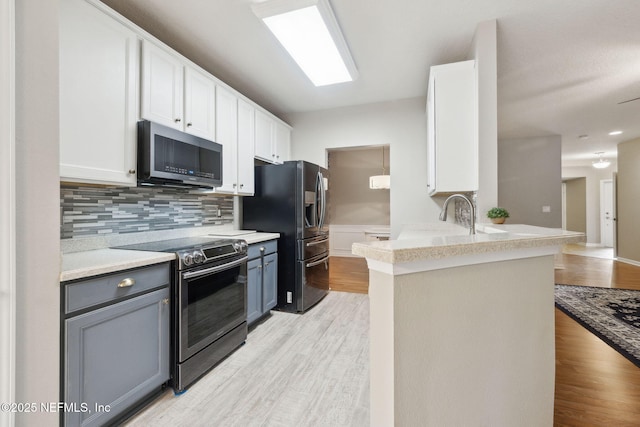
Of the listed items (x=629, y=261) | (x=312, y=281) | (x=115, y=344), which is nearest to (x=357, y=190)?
(x=312, y=281)

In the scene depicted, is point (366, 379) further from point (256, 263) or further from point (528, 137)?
point (528, 137)

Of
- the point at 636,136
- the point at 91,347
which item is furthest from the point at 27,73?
the point at 636,136

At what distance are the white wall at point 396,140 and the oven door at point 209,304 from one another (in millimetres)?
2359

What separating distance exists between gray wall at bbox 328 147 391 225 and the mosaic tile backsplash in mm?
4248

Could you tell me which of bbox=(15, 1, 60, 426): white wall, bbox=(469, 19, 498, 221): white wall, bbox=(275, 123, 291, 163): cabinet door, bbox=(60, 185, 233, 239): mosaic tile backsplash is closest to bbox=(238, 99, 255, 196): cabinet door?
bbox=(60, 185, 233, 239): mosaic tile backsplash

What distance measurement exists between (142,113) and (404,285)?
81.9 inches

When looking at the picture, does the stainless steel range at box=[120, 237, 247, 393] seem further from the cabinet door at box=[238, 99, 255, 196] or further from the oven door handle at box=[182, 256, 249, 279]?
the cabinet door at box=[238, 99, 255, 196]

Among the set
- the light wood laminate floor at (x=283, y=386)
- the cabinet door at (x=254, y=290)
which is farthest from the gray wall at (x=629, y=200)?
the cabinet door at (x=254, y=290)

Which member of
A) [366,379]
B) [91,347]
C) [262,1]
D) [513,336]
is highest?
[262,1]

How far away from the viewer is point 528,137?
598 cm

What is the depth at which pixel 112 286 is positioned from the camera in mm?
1402

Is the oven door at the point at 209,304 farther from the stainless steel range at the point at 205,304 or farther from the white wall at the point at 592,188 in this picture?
the white wall at the point at 592,188

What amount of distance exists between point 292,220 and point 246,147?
3.20ft

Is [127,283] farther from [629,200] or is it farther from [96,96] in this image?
[629,200]
